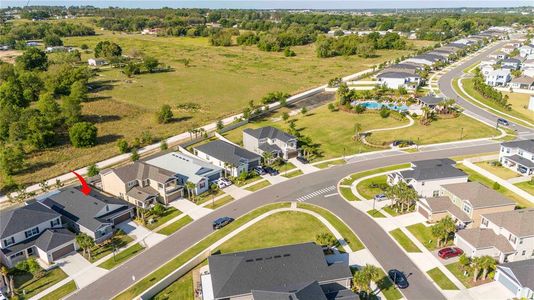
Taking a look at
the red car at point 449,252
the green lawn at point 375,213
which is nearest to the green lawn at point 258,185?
the green lawn at point 375,213

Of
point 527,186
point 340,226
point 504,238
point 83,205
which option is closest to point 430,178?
point 504,238

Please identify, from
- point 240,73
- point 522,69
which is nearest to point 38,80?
point 240,73

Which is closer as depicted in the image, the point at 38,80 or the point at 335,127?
the point at 335,127

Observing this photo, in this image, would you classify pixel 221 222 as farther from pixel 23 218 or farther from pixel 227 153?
pixel 23 218

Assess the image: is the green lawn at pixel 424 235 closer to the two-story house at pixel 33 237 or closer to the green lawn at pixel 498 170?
the green lawn at pixel 498 170

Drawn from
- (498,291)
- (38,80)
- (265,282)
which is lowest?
(498,291)

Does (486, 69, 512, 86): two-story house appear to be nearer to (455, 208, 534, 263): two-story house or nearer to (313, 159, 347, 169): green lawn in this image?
(313, 159, 347, 169): green lawn

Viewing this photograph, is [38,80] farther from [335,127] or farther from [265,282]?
[265,282]
